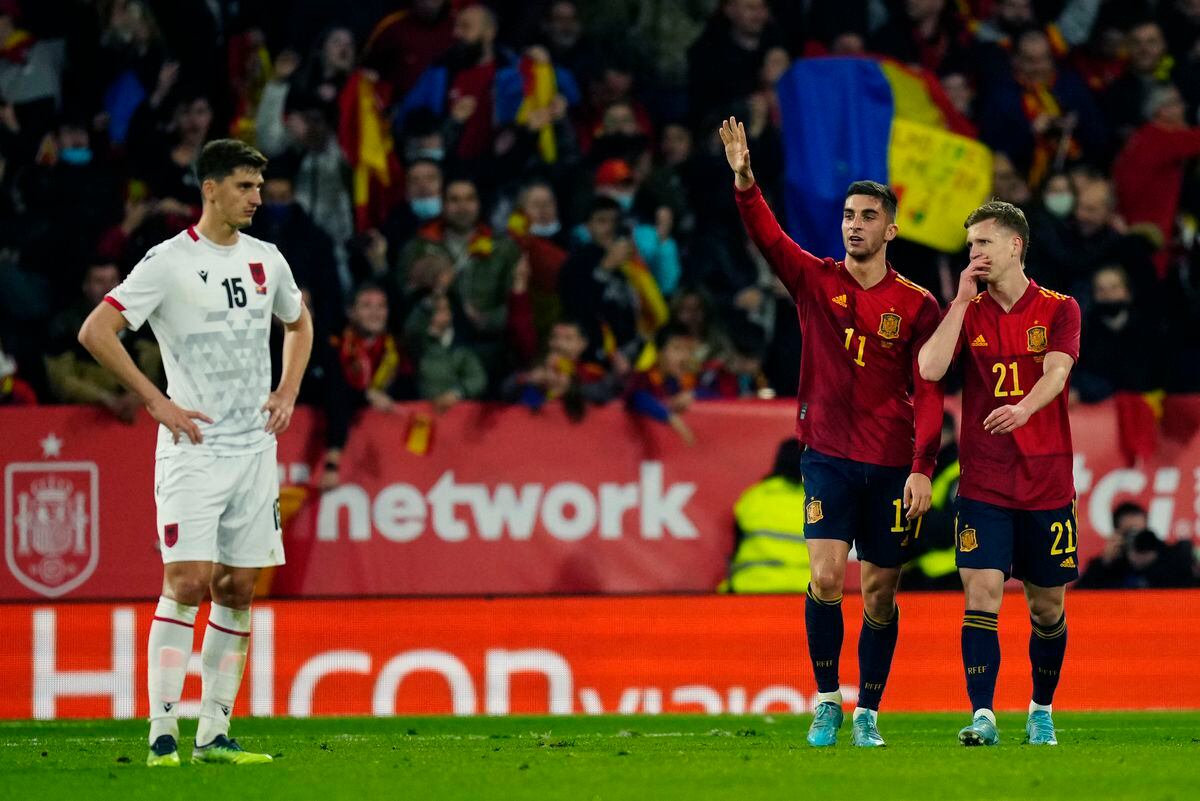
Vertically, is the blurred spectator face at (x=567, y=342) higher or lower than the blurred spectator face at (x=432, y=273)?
lower

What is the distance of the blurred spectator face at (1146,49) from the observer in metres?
14.3

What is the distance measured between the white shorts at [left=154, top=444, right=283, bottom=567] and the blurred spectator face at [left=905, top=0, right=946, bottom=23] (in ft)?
27.8

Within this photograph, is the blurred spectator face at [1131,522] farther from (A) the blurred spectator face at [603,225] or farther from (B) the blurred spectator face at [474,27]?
(B) the blurred spectator face at [474,27]

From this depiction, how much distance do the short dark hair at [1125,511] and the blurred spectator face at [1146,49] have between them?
3.93m

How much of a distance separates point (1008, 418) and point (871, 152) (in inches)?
228

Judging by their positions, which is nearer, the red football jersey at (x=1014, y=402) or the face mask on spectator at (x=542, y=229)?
the red football jersey at (x=1014, y=402)

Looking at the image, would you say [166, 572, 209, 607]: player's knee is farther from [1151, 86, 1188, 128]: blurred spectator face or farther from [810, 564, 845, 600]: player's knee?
[1151, 86, 1188, 128]: blurred spectator face

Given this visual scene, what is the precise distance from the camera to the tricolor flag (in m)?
13.1

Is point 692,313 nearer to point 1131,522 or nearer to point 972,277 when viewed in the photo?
point 1131,522

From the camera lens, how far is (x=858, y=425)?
7.95 metres

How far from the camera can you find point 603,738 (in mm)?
9008

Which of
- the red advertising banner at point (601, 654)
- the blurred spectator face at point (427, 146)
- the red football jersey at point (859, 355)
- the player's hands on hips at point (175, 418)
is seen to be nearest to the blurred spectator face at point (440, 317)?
the blurred spectator face at point (427, 146)

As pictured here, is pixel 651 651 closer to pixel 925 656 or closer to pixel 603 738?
pixel 925 656

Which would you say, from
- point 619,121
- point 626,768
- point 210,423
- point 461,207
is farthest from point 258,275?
point 619,121
